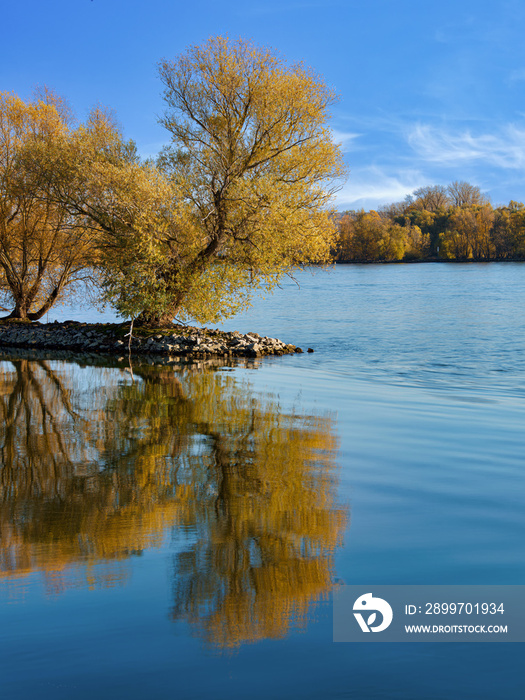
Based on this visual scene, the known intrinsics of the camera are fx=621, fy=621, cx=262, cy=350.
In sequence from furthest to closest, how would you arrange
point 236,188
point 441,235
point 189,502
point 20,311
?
point 441,235, point 20,311, point 236,188, point 189,502

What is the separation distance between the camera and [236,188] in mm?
26219

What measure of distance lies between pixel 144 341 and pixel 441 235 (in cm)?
11649

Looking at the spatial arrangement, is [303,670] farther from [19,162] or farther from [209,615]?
[19,162]

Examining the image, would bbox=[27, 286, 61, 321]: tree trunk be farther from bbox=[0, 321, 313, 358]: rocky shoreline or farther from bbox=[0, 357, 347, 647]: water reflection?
bbox=[0, 357, 347, 647]: water reflection

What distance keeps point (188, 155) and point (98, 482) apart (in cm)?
2213

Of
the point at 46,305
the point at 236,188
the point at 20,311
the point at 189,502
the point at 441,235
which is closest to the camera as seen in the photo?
the point at 189,502

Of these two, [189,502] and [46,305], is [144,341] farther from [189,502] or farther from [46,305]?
[189,502]

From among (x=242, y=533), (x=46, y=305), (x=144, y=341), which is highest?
(x=46, y=305)

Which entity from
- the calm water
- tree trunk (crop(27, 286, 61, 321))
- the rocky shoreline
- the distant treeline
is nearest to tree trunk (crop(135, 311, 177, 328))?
the rocky shoreline

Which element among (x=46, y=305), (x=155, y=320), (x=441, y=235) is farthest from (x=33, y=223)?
(x=441, y=235)

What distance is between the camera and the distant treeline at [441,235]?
423 ft

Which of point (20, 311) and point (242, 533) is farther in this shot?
point (20, 311)

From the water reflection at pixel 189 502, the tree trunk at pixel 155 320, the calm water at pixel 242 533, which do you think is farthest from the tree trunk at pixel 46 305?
the water reflection at pixel 189 502

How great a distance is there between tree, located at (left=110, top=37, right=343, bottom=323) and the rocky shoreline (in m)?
1.26
